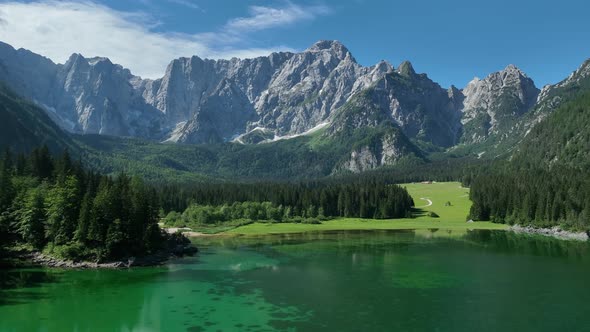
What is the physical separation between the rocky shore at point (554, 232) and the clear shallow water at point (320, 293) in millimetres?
21375

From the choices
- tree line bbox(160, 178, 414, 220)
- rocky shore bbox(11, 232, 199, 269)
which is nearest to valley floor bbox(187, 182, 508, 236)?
tree line bbox(160, 178, 414, 220)

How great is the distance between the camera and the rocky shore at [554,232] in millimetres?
116375

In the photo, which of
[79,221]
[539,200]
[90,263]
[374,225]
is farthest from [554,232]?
[79,221]

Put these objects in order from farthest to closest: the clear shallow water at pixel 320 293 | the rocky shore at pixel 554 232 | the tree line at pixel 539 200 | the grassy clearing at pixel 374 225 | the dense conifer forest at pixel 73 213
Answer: the grassy clearing at pixel 374 225 < the tree line at pixel 539 200 < the rocky shore at pixel 554 232 < the dense conifer forest at pixel 73 213 < the clear shallow water at pixel 320 293

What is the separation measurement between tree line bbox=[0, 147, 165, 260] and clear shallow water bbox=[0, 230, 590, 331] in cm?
668

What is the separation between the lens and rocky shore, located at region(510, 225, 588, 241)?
116m

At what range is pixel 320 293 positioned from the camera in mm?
59625

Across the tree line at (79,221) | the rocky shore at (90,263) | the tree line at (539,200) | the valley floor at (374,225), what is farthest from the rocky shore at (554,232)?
the tree line at (79,221)

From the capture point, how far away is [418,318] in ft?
158

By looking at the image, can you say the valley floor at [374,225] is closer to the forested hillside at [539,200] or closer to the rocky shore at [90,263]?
the forested hillside at [539,200]

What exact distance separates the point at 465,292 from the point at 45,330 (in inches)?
1845

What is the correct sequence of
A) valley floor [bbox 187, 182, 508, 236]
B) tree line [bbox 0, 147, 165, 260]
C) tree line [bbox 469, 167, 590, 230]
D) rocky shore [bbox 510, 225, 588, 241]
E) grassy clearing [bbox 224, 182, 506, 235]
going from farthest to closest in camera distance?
grassy clearing [bbox 224, 182, 506, 235] < valley floor [bbox 187, 182, 508, 236] < tree line [bbox 469, 167, 590, 230] < rocky shore [bbox 510, 225, 588, 241] < tree line [bbox 0, 147, 165, 260]

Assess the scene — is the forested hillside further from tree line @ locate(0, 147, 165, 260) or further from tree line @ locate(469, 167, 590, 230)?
tree line @ locate(0, 147, 165, 260)

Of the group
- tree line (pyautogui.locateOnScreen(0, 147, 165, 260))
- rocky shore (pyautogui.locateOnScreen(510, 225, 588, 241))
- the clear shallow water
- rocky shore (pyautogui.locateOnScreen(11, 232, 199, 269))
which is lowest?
the clear shallow water
